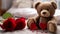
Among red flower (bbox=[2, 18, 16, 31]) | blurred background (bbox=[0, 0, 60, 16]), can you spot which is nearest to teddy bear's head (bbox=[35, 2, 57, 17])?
red flower (bbox=[2, 18, 16, 31])

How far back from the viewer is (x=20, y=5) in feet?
7.33

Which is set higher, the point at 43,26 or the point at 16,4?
the point at 16,4

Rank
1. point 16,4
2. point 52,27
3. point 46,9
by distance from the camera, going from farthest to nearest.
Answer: point 16,4
point 46,9
point 52,27

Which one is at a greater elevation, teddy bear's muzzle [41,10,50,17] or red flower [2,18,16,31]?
teddy bear's muzzle [41,10,50,17]

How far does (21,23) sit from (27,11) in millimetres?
793

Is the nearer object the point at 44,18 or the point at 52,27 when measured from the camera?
the point at 52,27

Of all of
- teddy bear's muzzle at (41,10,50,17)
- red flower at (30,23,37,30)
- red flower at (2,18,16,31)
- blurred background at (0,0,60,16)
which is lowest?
red flower at (30,23,37,30)

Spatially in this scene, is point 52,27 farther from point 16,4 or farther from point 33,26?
point 16,4

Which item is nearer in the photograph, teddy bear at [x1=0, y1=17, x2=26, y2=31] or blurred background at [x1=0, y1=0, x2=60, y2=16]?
teddy bear at [x1=0, y1=17, x2=26, y2=31]

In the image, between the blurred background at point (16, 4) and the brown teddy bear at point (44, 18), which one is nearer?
the brown teddy bear at point (44, 18)

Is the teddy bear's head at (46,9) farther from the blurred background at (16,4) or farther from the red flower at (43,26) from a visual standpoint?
the blurred background at (16,4)

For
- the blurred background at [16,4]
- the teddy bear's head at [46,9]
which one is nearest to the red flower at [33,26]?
the teddy bear's head at [46,9]

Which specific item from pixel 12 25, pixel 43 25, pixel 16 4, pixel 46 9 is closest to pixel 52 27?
pixel 43 25

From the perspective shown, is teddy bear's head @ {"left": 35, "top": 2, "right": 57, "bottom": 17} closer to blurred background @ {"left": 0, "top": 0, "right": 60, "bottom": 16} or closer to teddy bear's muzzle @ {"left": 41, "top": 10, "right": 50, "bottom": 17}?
teddy bear's muzzle @ {"left": 41, "top": 10, "right": 50, "bottom": 17}
